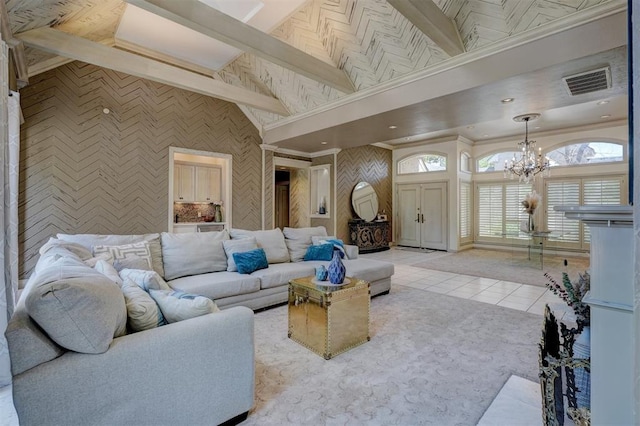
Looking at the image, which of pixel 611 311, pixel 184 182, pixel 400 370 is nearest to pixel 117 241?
pixel 400 370

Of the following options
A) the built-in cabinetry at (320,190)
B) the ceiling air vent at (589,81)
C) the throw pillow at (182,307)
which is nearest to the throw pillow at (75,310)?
the throw pillow at (182,307)

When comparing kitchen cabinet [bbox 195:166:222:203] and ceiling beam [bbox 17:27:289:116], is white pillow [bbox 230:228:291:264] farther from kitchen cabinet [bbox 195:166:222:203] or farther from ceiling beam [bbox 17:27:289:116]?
kitchen cabinet [bbox 195:166:222:203]

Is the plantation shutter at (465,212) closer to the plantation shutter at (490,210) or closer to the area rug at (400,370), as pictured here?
the plantation shutter at (490,210)

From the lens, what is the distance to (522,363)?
2338 millimetres

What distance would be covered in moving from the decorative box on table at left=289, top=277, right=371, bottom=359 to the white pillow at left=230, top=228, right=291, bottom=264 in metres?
1.26

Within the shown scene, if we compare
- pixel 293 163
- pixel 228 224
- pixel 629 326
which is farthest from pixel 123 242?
pixel 293 163

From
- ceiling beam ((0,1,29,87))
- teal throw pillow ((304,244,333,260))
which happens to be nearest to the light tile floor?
teal throw pillow ((304,244,333,260))

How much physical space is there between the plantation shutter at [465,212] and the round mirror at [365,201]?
2391 mm

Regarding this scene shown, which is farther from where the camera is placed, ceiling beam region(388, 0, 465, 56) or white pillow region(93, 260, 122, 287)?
ceiling beam region(388, 0, 465, 56)

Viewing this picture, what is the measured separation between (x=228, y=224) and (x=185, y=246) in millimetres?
2912

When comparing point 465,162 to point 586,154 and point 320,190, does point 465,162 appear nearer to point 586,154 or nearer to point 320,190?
point 586,154

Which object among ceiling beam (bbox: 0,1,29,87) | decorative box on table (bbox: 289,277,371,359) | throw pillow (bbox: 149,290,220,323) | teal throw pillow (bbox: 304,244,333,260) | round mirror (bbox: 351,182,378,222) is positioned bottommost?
decorative box on table (bbox: 289,277,371,359)

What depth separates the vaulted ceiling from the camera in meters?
2.89

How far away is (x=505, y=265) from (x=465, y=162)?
136 inches
